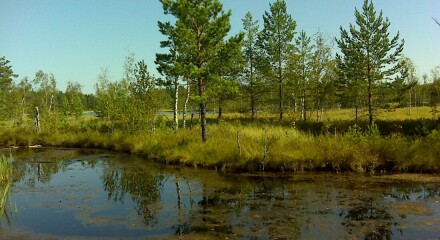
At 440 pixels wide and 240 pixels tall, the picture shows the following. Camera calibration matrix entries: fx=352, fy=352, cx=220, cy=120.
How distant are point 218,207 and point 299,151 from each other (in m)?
6.47

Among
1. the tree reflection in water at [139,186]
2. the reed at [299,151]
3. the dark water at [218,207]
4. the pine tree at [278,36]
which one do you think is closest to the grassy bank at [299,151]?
the reed at [299,151]

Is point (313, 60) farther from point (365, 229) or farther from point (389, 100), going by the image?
point (365, 229)

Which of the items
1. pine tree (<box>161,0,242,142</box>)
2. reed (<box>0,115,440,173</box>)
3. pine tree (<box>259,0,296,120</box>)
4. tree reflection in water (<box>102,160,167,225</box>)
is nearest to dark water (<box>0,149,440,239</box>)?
tree reflection in water (<box>102,160,167,225</box>)

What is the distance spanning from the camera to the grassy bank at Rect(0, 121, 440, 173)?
1462 centimetres

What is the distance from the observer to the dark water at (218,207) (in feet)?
27.7

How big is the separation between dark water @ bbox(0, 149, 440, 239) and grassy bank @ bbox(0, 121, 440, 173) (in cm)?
101

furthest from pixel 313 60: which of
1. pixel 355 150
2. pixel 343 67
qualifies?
pixel 355 150

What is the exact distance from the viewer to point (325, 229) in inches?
329

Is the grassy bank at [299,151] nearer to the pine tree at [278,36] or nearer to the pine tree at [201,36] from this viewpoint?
the pine tree at [201,36]

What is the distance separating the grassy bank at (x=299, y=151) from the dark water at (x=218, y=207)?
1011mm

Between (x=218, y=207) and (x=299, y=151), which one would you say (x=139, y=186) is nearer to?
(x=218, y=207)

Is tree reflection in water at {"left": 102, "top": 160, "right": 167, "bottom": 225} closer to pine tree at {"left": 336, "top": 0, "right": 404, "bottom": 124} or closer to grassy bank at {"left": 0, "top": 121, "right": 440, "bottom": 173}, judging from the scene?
grassy bank at {"left": 0, "top": 121, "right": 440, "bottom": 173}

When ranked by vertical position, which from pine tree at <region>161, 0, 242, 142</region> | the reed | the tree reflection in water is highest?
pine tree at <region>161, 0, 242, 142</region>

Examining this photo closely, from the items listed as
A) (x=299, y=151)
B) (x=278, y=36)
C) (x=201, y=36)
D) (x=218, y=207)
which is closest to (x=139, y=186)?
(x=218, y=207)
